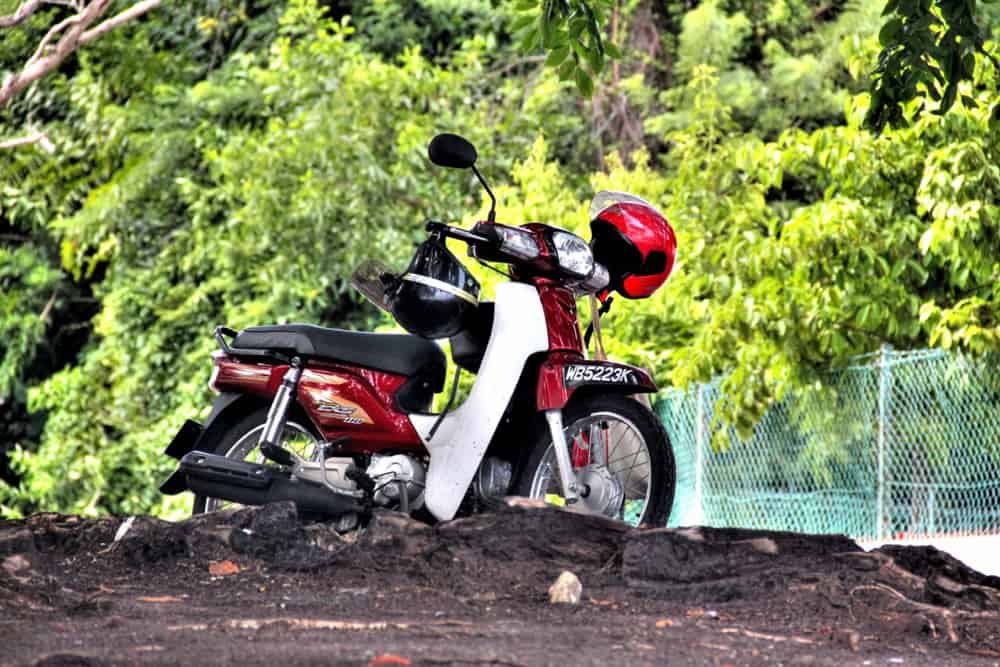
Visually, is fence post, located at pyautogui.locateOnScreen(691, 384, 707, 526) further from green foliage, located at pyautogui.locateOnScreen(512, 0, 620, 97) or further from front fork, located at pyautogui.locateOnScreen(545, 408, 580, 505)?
front fork, located at pyautogui.locateOnScreen(545, 408, 580, 505)

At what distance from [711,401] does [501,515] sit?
6.25 metres

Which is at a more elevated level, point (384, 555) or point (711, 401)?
point (711, 401)

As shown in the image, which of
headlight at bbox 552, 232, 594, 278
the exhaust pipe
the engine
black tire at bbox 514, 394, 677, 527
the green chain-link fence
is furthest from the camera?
the green chain-link fence

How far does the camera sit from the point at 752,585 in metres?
4.90

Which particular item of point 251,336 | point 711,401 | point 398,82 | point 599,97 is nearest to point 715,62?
point 599,97

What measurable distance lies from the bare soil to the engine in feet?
2.56

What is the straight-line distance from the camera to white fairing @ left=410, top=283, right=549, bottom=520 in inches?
240

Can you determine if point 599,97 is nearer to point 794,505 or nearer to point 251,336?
point 794,505

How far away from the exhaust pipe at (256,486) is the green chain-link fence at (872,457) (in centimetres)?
404

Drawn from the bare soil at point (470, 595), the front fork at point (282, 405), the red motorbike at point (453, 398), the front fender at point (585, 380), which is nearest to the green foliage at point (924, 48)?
the red motorbike at point (453, 398)

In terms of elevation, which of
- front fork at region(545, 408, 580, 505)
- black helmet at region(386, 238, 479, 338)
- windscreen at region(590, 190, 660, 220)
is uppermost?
windscreen at region(590, 190, 660, 220)

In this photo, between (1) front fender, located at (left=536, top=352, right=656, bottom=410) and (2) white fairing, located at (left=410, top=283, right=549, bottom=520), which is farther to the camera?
Result: (2) white fairing, located at (left=410, top=283, right=549, bottom=520)

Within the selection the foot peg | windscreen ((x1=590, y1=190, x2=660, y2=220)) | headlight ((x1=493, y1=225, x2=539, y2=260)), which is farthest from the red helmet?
the foot peg

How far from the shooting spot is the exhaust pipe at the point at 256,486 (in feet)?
19.7
